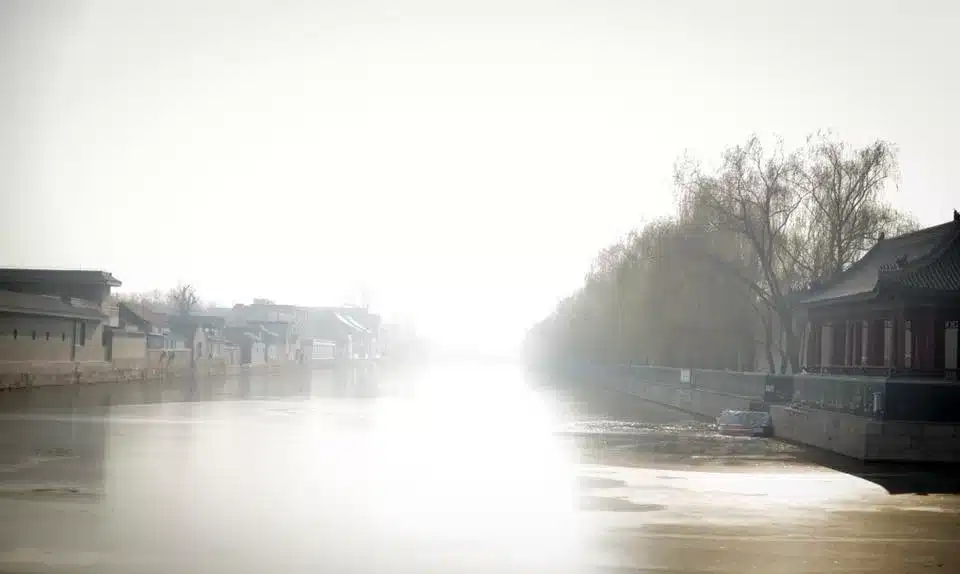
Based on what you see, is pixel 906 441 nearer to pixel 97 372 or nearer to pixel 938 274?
pixel 938 274

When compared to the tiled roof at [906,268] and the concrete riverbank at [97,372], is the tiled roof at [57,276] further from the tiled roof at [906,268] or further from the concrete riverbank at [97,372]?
the tiled roof at [906,268]

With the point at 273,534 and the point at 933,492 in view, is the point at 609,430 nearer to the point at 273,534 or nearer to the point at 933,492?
the point at 933,492

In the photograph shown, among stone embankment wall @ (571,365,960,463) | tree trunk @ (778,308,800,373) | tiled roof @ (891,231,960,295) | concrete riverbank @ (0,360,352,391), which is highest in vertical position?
tiled roof @ (891,231,960,295)

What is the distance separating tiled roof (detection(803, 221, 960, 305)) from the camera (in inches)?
1752

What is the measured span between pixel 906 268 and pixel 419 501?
28267 mm

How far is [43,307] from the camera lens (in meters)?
75.1

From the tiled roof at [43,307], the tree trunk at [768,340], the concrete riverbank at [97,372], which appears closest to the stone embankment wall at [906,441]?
the tree trunk at [768,340]

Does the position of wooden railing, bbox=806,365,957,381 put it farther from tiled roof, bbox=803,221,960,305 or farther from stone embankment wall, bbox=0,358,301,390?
stone embankment wall, bbox=0,358,301,390

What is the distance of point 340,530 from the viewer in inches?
817

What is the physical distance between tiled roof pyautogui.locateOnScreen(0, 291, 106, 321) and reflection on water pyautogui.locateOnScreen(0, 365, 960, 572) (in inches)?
1039

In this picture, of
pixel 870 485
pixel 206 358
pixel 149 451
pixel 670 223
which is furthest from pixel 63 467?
pixel 206 358

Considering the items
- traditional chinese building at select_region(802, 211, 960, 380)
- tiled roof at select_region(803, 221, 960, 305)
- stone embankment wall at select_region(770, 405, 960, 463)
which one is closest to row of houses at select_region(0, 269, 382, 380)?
traditional chinese building at select_region(802, 211, 960, 380)

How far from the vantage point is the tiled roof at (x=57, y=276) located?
9006 centimetres

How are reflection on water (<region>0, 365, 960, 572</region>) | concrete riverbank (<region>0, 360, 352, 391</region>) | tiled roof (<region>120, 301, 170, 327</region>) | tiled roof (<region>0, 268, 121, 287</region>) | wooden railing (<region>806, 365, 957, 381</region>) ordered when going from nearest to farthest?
reflection on water (<region>0, 365, 960, 572</region>) < wooden railing (<region>806, 365, 957, 381</region>) < concrete riverbank (<region>0, 360, 352, 391</region>) < tiled roof (<region>0, 268, 121, 287</region>) < tiled roof (<region>120, 301, 170, 327</region>)
